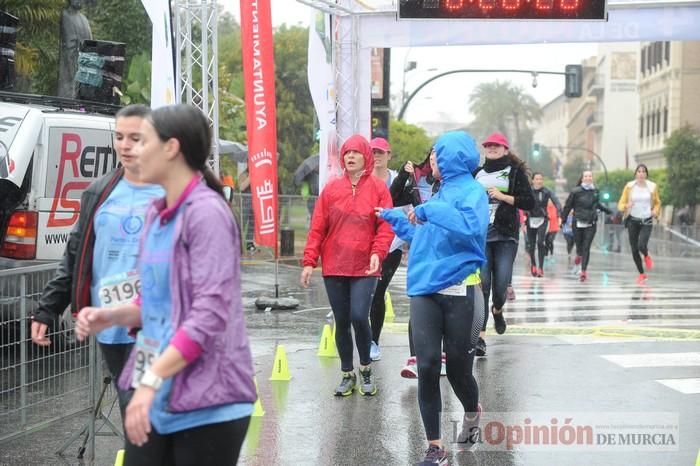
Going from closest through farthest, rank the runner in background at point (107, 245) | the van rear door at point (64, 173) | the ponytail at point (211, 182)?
1. the ponytail at point (211, 182)
2. the runner in background at point (107, 245)
3. the van rear door at point (64, 173)

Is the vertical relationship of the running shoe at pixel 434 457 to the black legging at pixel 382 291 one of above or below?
below

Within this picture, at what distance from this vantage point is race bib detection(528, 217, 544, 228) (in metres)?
19.9

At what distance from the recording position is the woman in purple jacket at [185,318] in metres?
3.14

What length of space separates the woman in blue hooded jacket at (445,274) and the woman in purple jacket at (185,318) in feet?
8.25

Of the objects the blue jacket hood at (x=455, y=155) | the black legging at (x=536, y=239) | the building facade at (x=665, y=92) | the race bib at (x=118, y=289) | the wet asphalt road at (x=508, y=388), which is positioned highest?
the building facade at (x=665, y=92)

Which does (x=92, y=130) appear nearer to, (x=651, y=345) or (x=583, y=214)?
(x=651, y=345)

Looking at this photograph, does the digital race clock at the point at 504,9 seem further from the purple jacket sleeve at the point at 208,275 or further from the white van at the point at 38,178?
the purple jacket sleeve at the point at 208,275

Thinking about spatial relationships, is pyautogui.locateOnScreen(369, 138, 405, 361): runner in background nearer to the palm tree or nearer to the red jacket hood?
the red jacket hood

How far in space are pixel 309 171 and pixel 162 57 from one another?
Answer: 13741 mm

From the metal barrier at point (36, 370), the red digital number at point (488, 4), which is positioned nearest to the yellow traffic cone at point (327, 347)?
the metal barrier at point (36, 370)

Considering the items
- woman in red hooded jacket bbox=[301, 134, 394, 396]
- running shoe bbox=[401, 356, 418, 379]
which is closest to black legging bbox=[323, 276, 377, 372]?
woman in red hooded jacket bbox=[301, 134, 394, 396]

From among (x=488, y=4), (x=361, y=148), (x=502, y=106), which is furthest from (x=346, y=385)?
(x=502, y=106)

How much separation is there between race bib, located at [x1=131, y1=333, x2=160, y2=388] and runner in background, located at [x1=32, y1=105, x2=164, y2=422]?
2.86ft

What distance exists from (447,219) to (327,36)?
7810 millimetres
